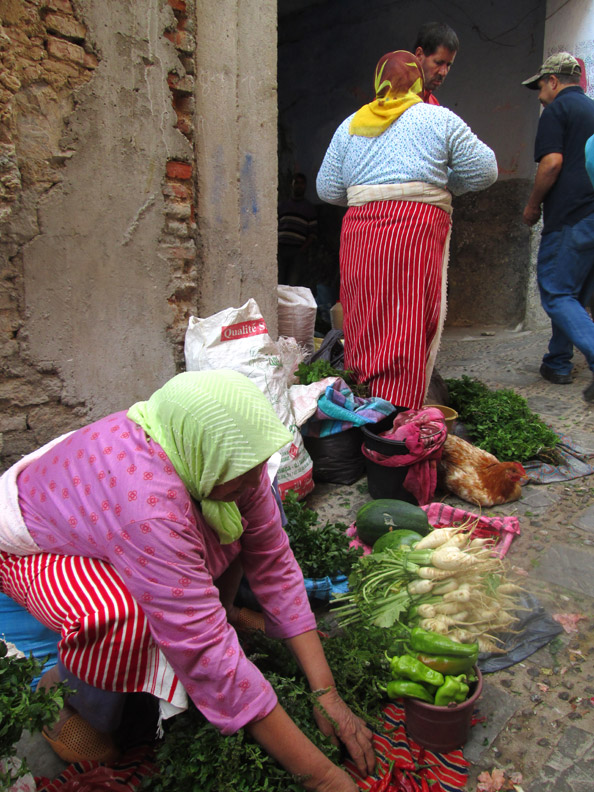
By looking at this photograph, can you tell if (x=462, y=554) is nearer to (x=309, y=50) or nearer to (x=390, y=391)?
(x=390, y=391)

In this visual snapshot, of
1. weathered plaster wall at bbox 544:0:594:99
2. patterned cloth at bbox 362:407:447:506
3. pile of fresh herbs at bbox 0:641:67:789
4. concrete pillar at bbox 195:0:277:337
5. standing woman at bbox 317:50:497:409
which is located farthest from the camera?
weathered plaster wall at bbox 544:0:594:99

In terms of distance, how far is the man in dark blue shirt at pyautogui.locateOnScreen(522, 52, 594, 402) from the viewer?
493cm

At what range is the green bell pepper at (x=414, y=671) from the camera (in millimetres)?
1902

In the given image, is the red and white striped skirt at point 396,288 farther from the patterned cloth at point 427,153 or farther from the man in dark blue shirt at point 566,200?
the man in dark blue shirt at point 566,200

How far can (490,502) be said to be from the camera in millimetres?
3496

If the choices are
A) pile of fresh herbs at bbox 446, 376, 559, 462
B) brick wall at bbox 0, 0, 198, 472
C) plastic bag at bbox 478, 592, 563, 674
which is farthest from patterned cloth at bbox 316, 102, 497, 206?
plastic bag at bbox 478, 592, 563, 674

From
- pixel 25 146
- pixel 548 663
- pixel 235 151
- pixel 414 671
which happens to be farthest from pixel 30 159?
pixel 548 663

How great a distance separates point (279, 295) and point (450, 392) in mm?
1488

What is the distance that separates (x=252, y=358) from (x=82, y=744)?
208 cm

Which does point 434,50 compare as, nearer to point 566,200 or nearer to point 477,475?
point 566,200

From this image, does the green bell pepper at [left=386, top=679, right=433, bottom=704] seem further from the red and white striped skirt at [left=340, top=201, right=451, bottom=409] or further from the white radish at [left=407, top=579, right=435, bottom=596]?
the red and white striped skirt at [left=340, top=201, right=451, bottom=409]

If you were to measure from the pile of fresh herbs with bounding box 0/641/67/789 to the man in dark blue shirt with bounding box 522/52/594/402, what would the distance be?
453 centimetres

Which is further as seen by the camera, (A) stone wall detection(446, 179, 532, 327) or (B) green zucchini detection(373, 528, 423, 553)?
(A) stone wall detection(446, 179, 532, 327)

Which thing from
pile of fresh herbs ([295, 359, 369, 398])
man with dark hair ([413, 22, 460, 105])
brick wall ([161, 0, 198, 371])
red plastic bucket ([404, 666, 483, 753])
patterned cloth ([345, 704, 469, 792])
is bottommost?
patterned cloth ([345, 704, 469, 792])
